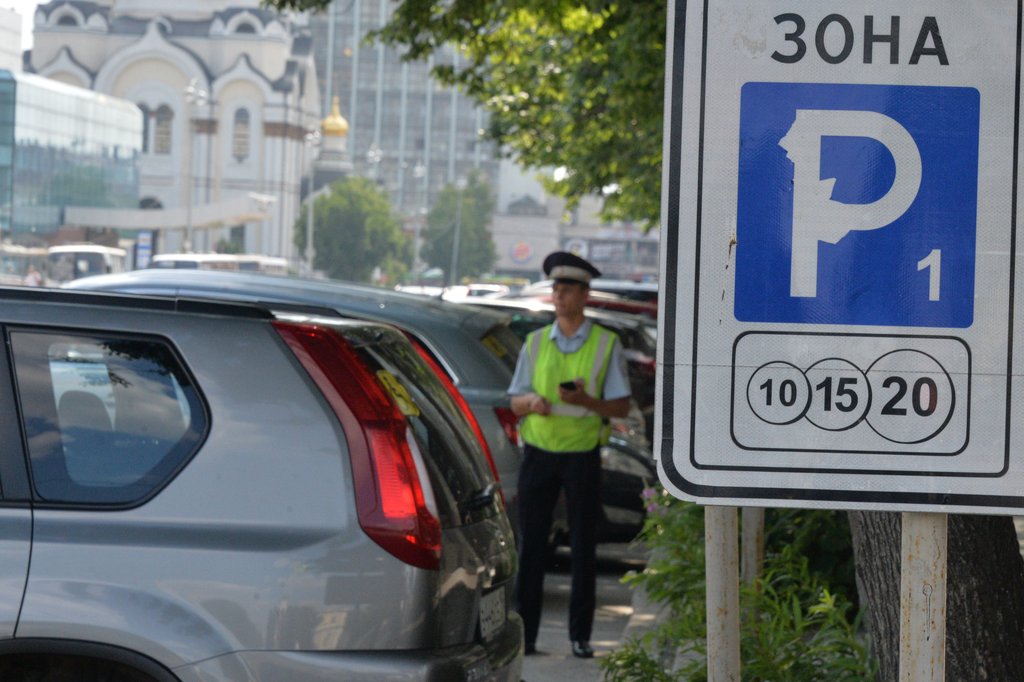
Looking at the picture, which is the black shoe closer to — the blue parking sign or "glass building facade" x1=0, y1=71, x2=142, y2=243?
the blue parking sign

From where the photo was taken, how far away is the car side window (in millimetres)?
3949

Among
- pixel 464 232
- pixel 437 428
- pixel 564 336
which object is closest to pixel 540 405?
pixel 564 336

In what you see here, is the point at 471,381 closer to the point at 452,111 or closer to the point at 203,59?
the point at 203,59

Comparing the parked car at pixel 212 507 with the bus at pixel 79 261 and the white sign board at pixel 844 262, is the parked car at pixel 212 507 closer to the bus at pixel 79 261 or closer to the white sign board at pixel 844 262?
the white sign board at pixel 844 262

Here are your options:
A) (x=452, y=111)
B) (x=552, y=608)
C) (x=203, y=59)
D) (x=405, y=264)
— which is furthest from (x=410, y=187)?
(x=552, y=608)

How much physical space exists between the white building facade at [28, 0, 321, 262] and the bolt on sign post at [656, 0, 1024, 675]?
11556cm

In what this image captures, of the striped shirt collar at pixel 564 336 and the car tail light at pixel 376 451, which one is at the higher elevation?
the striped shirt collar at pixel 564 336

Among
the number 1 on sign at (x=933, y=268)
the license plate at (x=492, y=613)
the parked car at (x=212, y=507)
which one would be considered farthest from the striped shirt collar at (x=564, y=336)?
the number 1 on sign at (x=933, y=268)

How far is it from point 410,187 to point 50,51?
52401 mm

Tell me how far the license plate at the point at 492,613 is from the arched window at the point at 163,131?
11782cm

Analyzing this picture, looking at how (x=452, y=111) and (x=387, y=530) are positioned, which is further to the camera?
(x=452, y=111)

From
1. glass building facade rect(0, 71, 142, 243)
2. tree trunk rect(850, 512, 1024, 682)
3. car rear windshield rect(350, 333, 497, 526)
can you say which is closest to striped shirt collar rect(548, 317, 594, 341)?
car rear windshield rect(350, 333, 497, 526)

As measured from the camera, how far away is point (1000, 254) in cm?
234

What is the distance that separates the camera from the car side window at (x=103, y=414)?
3949mm
